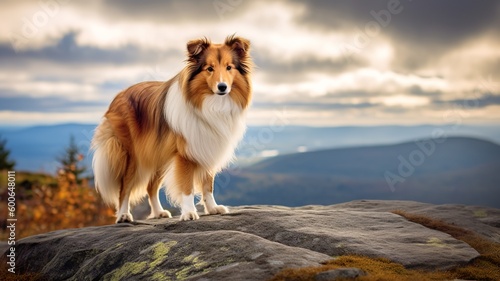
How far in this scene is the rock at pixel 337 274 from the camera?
4699 millimetres

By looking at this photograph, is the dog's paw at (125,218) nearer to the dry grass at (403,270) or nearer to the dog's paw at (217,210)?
the dog's paw at (217,210)

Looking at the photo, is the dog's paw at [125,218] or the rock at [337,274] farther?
the dog's paw at [125,218]

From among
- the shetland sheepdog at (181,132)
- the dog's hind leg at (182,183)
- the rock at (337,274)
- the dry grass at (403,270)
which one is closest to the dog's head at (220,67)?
the shetland sheepdog at (181,132)

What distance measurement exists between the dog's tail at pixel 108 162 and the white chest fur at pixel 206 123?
1.31 meters

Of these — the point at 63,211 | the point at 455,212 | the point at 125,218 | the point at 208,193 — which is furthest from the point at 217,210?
the point at 63,211

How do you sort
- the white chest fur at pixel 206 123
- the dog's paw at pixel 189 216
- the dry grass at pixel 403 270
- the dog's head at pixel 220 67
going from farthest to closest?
1. the white chest fur at pixel 206 123
2. the dog's head at pixel 220 67
3. the dog's paw at pixel 189 216
4. the dry grass at pixel 403 270

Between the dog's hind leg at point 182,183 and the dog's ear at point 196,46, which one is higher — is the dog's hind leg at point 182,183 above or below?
below

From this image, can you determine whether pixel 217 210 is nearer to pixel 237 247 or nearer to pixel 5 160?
pixel 237 247

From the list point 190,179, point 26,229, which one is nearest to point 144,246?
point 190,179

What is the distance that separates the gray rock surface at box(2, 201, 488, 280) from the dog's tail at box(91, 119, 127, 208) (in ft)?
3.66

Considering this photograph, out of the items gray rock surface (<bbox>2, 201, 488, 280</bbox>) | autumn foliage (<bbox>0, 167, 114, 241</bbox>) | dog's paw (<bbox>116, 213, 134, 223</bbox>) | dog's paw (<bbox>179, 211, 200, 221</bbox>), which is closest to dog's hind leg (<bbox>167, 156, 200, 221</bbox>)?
dog's paw (<bbox>179, 211, 200, 221</bbox>)

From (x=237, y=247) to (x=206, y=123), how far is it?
3.16 metres

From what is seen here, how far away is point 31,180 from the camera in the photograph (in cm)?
2350

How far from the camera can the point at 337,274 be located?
473 cm
